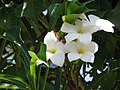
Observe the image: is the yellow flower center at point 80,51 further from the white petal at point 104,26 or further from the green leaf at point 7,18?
the green leaf at point 7,18

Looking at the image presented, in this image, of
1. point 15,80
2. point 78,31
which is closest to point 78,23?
point 78,31

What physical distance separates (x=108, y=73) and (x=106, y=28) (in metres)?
0.25

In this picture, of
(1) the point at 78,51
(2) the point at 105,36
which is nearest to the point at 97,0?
(2) the point at 105,36

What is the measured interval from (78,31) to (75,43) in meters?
0.03

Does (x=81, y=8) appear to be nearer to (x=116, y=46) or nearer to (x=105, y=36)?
(x=105, y=36)

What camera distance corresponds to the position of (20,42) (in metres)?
0.96

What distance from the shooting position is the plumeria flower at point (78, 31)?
79 centimetres

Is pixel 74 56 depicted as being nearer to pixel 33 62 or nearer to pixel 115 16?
pixel 33 62

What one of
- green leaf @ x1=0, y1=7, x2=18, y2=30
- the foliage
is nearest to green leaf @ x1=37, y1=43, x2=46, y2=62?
the foliage

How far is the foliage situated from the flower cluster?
0.07 feet

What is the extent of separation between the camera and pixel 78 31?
82cm

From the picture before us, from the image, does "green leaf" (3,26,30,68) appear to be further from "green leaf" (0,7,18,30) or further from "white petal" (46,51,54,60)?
"white petal" (46,51,54,60)

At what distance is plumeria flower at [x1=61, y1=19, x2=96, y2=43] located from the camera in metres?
0.79

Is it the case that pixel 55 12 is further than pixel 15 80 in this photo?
No
